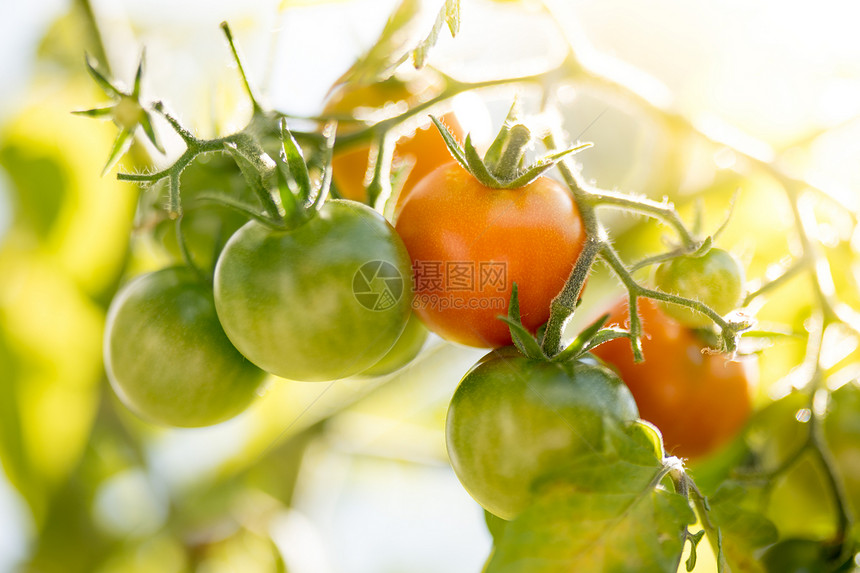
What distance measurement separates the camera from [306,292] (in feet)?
1.53

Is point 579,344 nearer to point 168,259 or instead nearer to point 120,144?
point 120,144

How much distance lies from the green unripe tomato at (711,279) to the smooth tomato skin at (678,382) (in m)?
0.11

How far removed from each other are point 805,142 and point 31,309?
1.06 m

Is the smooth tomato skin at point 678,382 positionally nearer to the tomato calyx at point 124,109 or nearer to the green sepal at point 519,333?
the green sepal at point 519,333

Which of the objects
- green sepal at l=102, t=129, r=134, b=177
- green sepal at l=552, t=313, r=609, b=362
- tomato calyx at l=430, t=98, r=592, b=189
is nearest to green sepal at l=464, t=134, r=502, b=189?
tomato calyx at l=430, t=98, r=592, b=189

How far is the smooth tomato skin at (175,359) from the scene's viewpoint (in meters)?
0.56

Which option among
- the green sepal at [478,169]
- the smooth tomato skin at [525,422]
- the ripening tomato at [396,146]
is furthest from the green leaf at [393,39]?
the smooth tomato skin at [525,422]

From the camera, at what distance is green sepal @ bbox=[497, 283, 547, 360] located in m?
0.47

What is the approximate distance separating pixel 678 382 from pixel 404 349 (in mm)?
256

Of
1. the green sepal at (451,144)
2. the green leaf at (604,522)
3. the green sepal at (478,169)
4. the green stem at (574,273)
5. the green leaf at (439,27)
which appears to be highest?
the green leaf at (439,27)

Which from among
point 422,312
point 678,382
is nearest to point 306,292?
point 422,312

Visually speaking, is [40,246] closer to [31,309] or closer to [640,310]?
[31,309]

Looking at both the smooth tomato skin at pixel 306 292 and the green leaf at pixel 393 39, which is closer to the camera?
the smooth tomato skin at pixel 306 292

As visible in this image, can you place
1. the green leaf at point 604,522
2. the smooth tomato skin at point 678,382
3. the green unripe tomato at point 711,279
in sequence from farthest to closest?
the smooth tomato skin at point 678,382
the green unripe tomato at point 711,279
the green leaf at point 604,522
